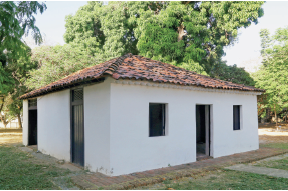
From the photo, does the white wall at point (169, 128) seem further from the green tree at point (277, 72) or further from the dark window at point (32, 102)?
the green tree at point (277, 72)

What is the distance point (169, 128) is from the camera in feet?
25.7

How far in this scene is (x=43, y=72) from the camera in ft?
54.0

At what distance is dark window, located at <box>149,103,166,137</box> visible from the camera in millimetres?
7637

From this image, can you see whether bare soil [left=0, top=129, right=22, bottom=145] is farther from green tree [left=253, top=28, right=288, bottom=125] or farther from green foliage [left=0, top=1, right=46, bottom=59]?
green tree [left=253, top=28, right=288, bottom=125]

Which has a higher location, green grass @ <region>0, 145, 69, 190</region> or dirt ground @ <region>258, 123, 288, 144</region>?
green grass @ <region>0, 145, 69, 190</region>

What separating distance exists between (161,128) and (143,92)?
4.73 ft

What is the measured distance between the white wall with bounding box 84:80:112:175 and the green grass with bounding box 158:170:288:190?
6.10 feet

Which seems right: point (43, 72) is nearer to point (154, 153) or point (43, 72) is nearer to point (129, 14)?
point (129, 14)

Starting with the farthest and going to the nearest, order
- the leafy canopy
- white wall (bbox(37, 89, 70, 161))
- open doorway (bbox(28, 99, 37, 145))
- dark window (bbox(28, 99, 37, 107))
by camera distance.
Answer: the leafy canopy → open doorway (bbox(28, 99, 37, 145)) → dark window (bbox(28, 99, 37, 107)) → white wall (bbox(37, 89, 70, 161))

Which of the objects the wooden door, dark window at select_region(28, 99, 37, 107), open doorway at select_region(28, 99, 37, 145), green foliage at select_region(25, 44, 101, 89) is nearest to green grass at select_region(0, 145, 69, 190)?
the wooden door

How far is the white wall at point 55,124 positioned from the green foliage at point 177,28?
8.72 m

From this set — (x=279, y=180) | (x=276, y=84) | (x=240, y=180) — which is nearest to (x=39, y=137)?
(x=240, y=180)

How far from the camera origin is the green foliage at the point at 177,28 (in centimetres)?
1702

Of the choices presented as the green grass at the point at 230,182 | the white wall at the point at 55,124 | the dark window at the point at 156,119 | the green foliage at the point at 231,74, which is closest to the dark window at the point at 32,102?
the white wall at the point at 55,124
